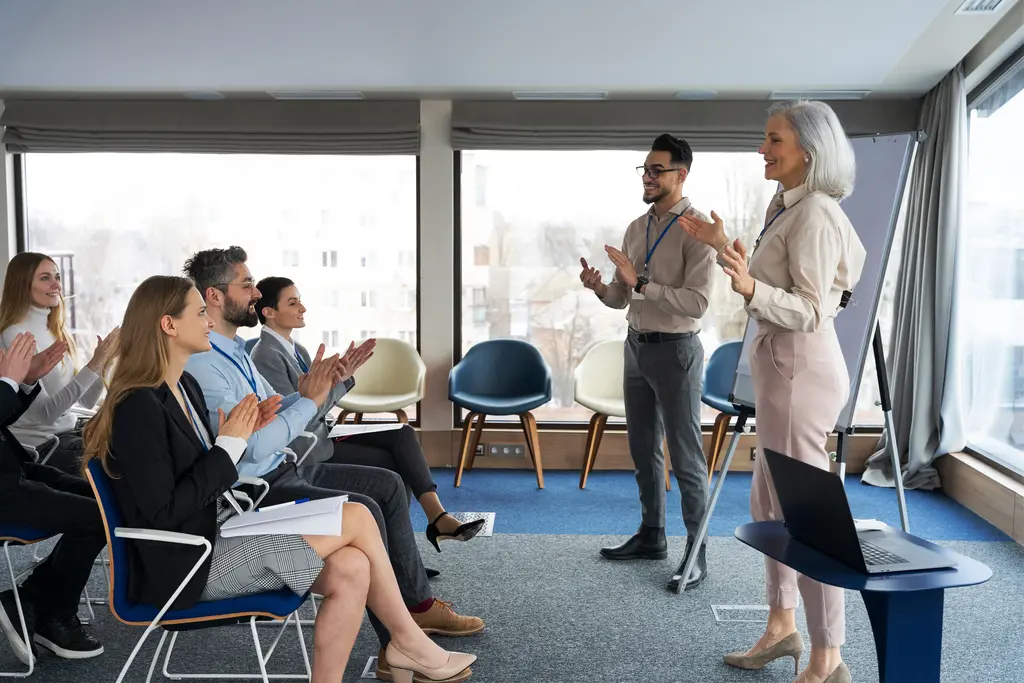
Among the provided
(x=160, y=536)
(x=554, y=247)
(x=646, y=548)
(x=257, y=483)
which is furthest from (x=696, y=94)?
(x=160, y=536)

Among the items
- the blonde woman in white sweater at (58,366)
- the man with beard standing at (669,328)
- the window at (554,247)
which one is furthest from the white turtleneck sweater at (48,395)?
the window at (554,247)

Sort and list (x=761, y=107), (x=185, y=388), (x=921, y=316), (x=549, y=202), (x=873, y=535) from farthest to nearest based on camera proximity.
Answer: (x=549, y=202) < (x=761, y=107) < (x=921, y=316) < (x=185, y=388) < (x=873, y=535)

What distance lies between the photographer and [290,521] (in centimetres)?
224

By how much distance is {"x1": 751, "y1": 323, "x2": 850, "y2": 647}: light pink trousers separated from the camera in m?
2.52

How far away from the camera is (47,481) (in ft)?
10.2

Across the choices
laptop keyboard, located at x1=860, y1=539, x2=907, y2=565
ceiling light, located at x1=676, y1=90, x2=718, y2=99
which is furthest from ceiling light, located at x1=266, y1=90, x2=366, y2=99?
laptop keyboard, located at x1=860, y1=539, x2=907, y2=565

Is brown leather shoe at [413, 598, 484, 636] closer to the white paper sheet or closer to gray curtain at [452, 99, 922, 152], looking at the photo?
the white paper sheet

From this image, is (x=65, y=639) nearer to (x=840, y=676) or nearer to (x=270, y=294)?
(x=270, y=294)

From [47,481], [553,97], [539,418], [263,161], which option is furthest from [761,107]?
[47,481]

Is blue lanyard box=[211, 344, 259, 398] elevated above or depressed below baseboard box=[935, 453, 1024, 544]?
above

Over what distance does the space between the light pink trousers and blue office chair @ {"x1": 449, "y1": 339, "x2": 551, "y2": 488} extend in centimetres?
290

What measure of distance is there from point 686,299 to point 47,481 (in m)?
2.44

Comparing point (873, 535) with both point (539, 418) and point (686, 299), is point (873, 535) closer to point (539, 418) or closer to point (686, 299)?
point (686, 299)

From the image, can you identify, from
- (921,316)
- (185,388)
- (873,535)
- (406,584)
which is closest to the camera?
(873,535)
